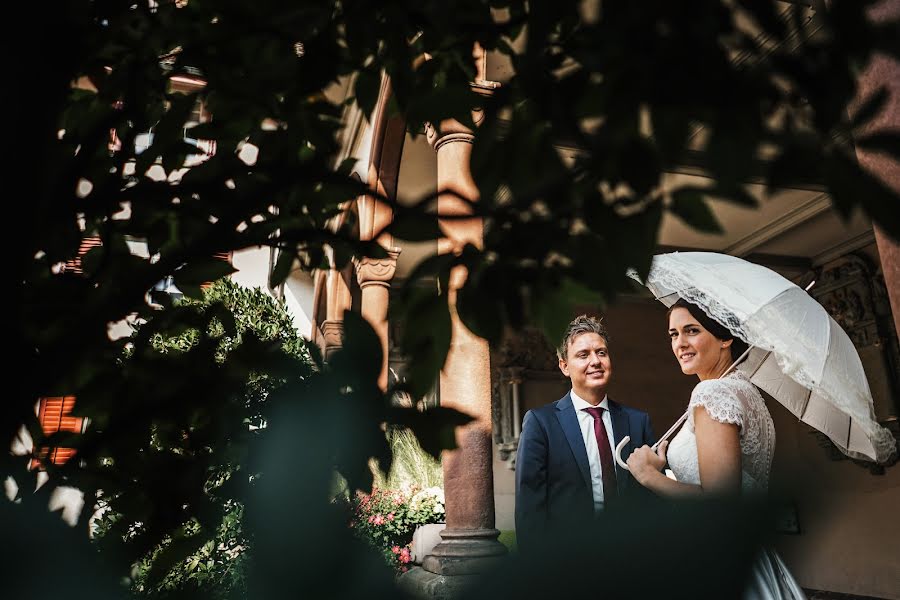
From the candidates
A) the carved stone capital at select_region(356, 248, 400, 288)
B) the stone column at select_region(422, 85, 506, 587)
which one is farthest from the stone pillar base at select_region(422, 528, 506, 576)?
the carved stone capital at select_region(356, 248, 400, 288)

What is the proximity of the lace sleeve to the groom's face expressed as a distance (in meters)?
0.77

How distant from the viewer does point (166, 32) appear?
1245 millimetres

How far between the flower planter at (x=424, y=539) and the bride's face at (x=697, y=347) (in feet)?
13.8

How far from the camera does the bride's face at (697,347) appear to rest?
3.17 metres

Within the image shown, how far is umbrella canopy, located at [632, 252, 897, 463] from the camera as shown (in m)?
2.96

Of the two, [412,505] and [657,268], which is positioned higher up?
[657,268]

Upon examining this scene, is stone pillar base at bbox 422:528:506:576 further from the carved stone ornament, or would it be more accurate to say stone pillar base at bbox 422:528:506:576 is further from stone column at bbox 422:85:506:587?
the carved stone ornament

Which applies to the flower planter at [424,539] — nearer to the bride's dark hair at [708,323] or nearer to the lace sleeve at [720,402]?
the bride's dark hair at [708,323]

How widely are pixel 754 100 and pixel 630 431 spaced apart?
325 centimetres

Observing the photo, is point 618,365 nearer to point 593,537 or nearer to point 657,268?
point 657,268

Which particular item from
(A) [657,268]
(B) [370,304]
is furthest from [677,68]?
(B) [370,304]

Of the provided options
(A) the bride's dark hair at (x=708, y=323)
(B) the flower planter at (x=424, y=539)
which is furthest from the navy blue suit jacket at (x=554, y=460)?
(B) the flower planter at (x=424, y=539)

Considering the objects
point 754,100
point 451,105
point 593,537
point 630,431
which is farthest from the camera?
point 630,431

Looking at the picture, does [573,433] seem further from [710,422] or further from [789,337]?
[789,337]
